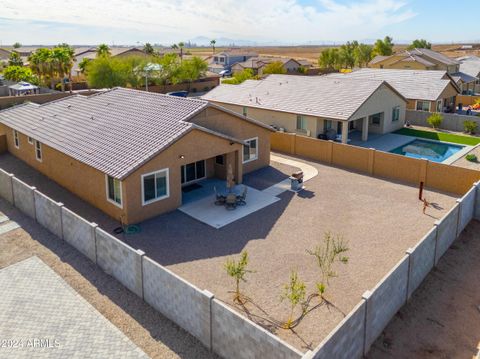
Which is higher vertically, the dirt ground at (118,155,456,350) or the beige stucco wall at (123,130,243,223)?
the beige stucco wall at (123,130,243,223)

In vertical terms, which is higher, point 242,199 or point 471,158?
point 471,158

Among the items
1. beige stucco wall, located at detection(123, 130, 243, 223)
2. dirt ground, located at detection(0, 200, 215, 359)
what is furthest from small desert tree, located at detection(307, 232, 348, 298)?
beige stucco wall, located at detection(123, 130, 243, 223)

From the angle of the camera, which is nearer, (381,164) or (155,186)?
(155,186)

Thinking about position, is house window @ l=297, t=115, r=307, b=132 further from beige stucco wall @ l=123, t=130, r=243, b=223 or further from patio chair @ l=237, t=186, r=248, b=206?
patio chair @ l=237, t=186, r=248, b=206

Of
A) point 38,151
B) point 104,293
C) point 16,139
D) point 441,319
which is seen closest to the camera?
point 441,319

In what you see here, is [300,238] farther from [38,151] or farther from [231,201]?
[38,151]

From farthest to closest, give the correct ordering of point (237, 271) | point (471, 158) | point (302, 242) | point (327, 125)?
point (327, 125) < point (471, 158) < point (302, 242) < point (237, 271)

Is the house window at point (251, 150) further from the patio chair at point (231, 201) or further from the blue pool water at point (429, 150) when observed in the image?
the blue pool water at point (429, 150)

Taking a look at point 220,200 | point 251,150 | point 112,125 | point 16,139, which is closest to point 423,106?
point 251,150
